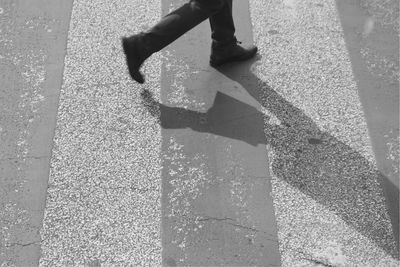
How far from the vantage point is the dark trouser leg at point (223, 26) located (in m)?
4.72

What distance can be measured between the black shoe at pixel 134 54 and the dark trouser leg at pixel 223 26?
0.54m

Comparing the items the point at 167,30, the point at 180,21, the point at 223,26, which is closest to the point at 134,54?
the point at 167,30

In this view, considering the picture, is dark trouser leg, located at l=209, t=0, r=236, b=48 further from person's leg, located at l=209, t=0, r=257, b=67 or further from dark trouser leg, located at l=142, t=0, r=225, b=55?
dark trouser leg, located at l=142, t=0, r=225, b=55

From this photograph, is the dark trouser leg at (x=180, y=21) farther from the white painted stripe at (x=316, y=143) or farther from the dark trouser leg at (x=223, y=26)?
the white painted stripe at (x=316, y=143)

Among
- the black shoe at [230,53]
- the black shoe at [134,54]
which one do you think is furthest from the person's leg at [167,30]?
the black shoe at [230,53]

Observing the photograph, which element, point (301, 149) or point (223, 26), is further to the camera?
point (223, 26)

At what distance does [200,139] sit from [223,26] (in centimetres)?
88

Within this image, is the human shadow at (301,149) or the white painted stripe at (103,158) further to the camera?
the human shadow at (301,149)

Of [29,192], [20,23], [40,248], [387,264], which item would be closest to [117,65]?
[20,23]

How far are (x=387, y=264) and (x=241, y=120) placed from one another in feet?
4.56

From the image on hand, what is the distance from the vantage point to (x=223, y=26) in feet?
15.8

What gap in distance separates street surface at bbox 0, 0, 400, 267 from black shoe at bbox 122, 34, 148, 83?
20 centimetres

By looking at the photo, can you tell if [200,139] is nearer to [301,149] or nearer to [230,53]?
[301,149]

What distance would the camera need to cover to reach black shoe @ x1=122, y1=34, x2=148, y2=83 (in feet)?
15.0
